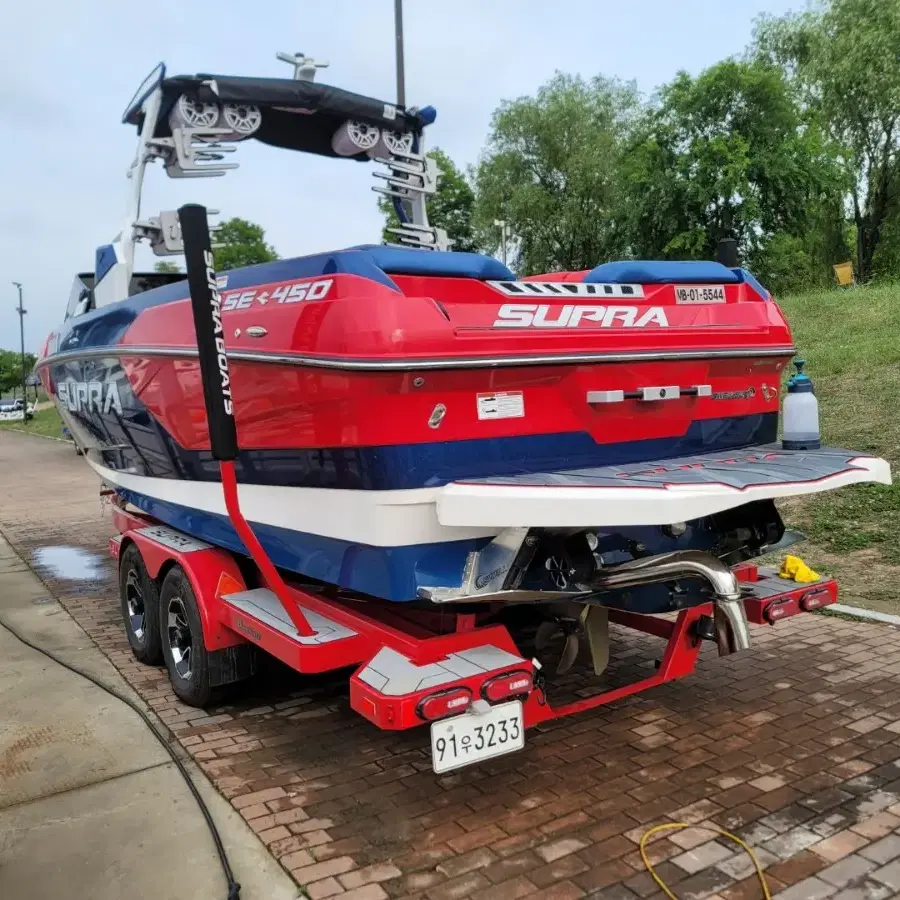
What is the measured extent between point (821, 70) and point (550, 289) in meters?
26.8

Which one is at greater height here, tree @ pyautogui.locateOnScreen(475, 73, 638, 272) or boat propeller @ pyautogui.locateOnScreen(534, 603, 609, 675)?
tree @ pyautogui.locateOnScreen(475, 73, 638, 272)

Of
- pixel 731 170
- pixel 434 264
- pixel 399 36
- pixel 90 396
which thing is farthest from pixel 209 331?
pixel 731 170

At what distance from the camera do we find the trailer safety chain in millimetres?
2986

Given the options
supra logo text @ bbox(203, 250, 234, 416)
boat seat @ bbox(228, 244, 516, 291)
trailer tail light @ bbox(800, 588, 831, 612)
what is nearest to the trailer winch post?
supra logo text @ bbox(203, 250, 234, 416)

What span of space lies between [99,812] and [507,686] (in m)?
1.78

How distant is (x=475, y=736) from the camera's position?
10.2 feet

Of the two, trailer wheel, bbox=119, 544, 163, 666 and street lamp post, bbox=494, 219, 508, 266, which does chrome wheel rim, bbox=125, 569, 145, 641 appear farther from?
street lamp post, bbox=494, 219, 508, 266

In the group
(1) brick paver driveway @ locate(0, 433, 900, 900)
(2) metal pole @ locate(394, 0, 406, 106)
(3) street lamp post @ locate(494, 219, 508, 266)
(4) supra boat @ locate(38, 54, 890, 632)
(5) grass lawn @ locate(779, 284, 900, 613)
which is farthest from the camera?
(3) street lamp post @ locate(494, 219, 508, 266)

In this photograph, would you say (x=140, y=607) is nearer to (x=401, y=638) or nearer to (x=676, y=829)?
(x=401, y=638)

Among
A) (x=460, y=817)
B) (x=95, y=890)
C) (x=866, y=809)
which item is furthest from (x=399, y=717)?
(x=866, y=809)

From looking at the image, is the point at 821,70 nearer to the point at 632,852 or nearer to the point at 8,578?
the point at 8,578

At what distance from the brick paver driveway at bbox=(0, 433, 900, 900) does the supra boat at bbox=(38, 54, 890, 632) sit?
72cm

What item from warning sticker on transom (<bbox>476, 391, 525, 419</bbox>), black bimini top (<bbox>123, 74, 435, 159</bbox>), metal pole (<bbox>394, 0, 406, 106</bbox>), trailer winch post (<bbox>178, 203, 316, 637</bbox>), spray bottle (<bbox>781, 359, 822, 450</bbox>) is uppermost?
metal pole (<bbox>394, 0, 406, 106</bbox>)

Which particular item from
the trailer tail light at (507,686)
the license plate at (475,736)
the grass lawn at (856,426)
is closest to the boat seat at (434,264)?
the trailer tail light at (507,686)
